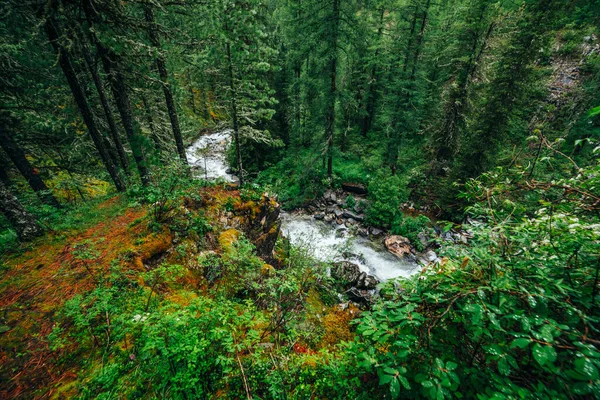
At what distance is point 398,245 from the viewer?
43.0 feet

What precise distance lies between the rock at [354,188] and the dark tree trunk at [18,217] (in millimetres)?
16417

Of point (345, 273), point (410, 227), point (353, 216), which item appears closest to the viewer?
point (345, 273)

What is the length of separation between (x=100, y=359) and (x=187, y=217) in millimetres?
3773

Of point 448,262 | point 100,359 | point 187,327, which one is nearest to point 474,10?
point 448,262

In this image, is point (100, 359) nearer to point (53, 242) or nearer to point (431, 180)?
point (53, 242)

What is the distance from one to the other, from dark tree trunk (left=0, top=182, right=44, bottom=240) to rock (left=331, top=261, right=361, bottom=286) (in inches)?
366

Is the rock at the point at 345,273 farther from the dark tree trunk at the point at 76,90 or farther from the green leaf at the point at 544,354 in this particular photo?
A: the dark tree trunk at the point at 76,90

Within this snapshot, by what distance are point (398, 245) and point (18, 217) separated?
14662 mm

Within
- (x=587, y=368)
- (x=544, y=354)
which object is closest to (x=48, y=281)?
(x=544, y=354)

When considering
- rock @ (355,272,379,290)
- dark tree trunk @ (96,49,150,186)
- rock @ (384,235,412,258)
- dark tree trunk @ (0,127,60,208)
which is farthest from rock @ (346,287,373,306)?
dark tree trunk @ (0,127,60,208)

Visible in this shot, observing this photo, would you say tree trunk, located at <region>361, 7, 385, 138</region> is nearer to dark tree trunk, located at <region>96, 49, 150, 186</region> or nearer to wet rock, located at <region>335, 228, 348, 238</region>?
wet rock, located at <region>335, 228, 348, 238</region>

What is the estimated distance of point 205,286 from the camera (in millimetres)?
5426

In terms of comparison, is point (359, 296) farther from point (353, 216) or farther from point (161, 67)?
point (161, 67)

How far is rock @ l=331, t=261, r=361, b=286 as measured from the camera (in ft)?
31.3
